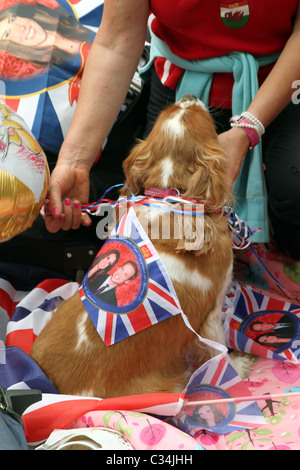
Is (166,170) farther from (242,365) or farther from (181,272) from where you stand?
(242,365)

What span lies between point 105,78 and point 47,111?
33cm

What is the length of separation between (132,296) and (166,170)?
1.46ft

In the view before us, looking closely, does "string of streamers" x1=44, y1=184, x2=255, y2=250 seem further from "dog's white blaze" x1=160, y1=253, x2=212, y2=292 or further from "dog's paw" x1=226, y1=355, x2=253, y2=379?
"dog's paw" x1=226, y1=355, x2=253, y2=379

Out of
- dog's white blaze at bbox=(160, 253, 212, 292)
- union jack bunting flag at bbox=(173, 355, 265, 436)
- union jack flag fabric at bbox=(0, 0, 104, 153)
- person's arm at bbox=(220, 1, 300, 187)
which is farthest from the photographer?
union jack flag fabric at bbox=(0, 0, 104, 153)

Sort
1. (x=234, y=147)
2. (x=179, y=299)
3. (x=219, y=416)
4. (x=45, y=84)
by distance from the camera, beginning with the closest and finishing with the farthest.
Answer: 1. (x=219, y=416)
2. (x=179, y=299)
3. (x=234, y=147)
4. (x=45, y=84)

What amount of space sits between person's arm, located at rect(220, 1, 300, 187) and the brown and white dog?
0.11 metres

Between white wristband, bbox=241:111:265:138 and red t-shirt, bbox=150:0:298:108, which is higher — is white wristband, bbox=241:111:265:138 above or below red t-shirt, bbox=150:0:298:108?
below

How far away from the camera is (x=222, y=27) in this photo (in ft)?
6.07

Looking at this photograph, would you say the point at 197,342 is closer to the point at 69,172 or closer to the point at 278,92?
the point at 69,172

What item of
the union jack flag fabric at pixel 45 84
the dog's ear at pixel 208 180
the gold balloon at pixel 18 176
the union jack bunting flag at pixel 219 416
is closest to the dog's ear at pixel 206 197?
the dog's ear at pixel 208 180

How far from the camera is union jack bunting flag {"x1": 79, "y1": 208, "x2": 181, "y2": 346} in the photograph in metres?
1.47

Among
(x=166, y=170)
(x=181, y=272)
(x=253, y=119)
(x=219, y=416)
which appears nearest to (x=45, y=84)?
(x=166, y=170)

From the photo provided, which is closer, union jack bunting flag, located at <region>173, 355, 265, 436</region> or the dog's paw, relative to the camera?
union jack bunting flag, located at <region>173, 355, 265, 436</region>

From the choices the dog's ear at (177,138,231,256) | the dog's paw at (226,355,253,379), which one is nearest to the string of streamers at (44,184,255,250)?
the dog's ear at (177,138,231,256)
